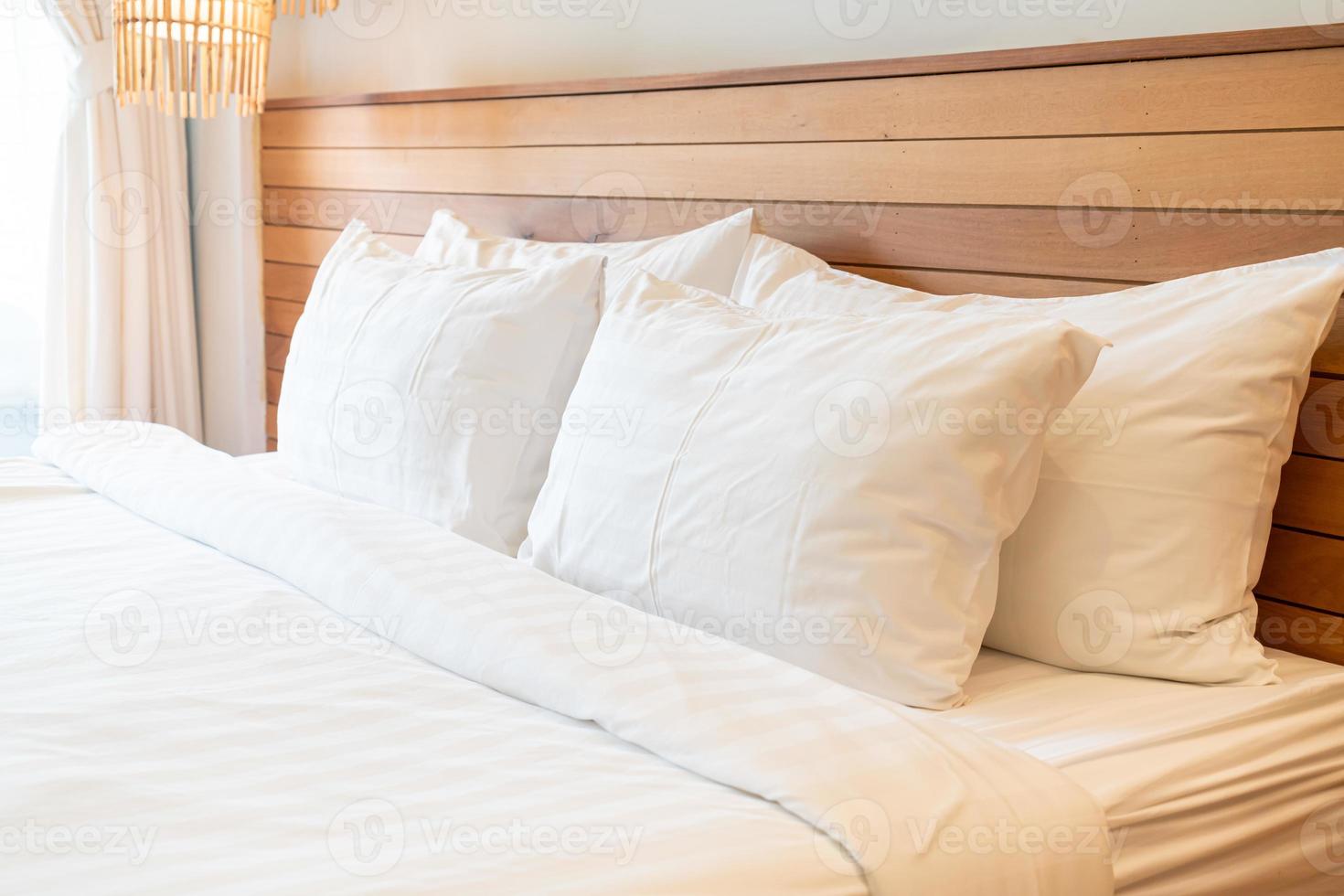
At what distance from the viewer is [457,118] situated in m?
2.52

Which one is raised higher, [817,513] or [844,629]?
[817,513]

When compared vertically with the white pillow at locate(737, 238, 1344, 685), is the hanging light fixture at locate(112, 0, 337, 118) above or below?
above

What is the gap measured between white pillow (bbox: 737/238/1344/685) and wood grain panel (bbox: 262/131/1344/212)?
0.13 meters

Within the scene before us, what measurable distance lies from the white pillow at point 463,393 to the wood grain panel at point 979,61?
46cm

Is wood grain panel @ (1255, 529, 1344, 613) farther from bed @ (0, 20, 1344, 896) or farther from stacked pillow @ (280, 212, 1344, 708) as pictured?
stacked pillow @ (280, 212, 1344, 708)

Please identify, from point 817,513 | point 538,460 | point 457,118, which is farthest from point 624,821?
point 457,118

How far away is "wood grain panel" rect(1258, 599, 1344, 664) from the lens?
1.37 meters

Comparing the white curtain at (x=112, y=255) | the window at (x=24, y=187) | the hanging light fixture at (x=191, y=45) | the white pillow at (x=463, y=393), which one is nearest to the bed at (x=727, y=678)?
the white pillow at (x=463, y=393)

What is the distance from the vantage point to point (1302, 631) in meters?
1.39

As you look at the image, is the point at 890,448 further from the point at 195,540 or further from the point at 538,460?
the point at 195,540

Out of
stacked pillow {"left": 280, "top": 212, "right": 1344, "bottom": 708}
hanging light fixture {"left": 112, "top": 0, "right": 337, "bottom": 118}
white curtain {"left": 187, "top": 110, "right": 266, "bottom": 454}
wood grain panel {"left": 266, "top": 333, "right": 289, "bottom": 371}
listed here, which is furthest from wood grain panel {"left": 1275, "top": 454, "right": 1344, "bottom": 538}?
white curtain {"left": 187, "top": 110, "right": 266, "bottom": 454}

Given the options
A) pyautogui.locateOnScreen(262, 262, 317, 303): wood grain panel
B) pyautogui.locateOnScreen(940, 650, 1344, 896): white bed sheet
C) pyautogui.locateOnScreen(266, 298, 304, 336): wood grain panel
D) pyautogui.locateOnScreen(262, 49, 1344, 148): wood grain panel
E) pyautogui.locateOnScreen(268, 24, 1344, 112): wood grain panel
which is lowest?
pyautogui.locateOnScreen(940, 650, 1344, 896): white bed sheet

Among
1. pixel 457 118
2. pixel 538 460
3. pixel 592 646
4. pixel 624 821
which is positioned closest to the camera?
pixel 624 821

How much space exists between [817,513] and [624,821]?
1.30ft
